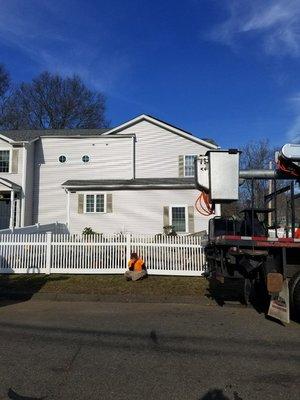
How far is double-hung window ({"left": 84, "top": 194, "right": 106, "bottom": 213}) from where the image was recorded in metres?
25.0

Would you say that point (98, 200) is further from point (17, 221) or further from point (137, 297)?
point (137, 297)

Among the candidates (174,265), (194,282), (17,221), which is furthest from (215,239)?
(17,221)

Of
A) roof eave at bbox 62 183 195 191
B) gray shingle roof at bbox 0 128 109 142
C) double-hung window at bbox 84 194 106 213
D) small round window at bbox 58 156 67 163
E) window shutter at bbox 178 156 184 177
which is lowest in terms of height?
double-hung window at bbox 84 194 106 213

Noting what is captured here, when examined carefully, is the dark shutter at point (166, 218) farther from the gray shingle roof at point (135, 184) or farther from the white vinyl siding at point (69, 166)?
the white vinyl siding at point (69, 166)

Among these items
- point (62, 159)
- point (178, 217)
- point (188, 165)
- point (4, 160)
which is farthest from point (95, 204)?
point (4, 160)

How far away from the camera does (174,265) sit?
14.0 metres

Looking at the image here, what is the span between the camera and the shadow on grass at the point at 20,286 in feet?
37.1

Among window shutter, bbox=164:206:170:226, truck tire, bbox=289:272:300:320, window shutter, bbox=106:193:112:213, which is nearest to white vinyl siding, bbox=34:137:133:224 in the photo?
window shutter, bbox=106:193:112:213

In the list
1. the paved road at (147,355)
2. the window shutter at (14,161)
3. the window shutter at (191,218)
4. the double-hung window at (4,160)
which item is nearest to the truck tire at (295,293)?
the paved road at (147,355)

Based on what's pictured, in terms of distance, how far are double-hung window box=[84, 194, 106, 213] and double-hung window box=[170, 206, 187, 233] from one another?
3628 millimetres

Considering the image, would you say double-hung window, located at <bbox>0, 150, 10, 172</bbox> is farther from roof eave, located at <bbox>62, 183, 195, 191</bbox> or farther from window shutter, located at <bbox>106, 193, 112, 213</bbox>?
window shutter, located at <bbox>106, 193, 112, 213</bbox>

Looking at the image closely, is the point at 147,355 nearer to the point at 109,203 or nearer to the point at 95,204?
the point at 109,203

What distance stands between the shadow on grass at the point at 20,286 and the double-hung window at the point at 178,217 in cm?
1170

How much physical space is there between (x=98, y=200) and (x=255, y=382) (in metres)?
20.4
